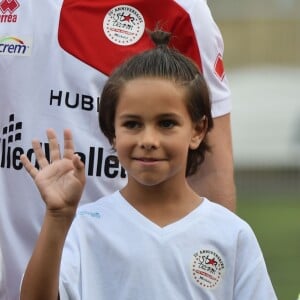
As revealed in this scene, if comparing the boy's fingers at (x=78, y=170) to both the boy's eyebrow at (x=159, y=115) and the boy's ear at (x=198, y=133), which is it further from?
the boy's ear at (x=198, y=133)

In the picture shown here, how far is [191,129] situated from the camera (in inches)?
125

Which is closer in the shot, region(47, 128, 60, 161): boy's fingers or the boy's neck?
region(47, 128, 60, 161): boy's fingers

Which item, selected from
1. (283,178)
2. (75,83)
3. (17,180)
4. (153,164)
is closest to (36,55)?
(75,83)

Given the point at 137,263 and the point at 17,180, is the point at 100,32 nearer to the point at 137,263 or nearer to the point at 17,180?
the point at 17,180

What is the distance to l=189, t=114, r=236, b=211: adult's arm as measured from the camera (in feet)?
12.1

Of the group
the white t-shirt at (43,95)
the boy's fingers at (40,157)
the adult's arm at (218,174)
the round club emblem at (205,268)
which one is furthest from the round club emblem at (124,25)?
the round club emblem at (205,268)

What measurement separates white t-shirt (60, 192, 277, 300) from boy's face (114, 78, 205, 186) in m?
0.12

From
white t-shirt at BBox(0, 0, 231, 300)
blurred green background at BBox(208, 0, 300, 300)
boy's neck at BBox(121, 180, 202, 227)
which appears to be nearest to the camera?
boy's neck at BBox(121, 180, 202, 227)

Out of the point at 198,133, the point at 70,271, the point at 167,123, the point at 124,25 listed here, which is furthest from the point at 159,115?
the point at 124,25

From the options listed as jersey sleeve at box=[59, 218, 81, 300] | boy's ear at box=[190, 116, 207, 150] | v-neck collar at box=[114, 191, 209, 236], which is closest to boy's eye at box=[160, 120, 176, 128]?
boy's ear at box=[190, 116, 207, 150]

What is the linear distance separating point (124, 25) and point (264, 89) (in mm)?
12288

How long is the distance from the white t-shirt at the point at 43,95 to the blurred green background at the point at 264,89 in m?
11.6

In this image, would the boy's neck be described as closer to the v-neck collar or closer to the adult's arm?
the v-neck collar

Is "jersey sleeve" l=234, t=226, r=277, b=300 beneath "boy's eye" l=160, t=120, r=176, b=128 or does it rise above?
beneath
